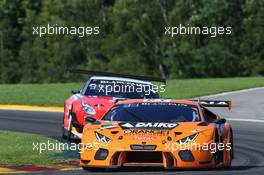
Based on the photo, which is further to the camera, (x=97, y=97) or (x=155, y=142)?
(x=97, y=97)

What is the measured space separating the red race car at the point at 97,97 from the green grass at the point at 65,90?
41.5 ft

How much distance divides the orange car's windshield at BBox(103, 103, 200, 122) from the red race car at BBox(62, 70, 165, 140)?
3.94 metres

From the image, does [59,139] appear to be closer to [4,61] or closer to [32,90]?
[32,90]

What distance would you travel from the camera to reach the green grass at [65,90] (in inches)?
1351

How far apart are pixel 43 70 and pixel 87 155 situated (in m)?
60.2

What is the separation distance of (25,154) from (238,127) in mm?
9702

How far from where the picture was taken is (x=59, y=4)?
70.7 metres

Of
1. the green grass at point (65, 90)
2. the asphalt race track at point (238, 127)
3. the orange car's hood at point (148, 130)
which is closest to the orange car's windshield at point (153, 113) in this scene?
the orange car's hood at point (148, 130)

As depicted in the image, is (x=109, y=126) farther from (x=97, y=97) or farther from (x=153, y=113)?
(x=97, y=97)

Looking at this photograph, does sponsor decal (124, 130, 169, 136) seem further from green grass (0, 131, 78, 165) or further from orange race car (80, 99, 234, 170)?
green grass (0, 131, 78, 165)

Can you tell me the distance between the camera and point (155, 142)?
13.0m

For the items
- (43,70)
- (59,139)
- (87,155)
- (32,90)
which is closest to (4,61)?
(43,70)

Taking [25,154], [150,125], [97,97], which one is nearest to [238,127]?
[97,97]

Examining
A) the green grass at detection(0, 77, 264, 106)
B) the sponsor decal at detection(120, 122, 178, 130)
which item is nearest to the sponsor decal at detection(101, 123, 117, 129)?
the sponsor decal at detection(120, 122, 178, 130)
